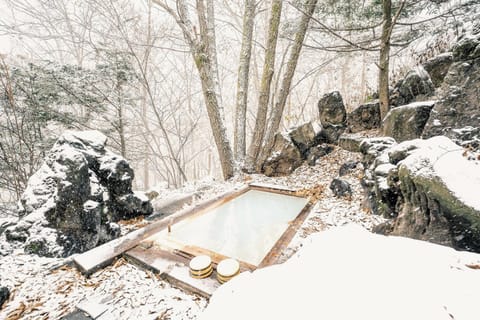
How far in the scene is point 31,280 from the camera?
170 centimetres

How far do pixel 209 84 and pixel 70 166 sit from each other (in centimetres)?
305

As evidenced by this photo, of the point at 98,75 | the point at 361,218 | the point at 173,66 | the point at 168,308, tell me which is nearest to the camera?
the point at 168,308

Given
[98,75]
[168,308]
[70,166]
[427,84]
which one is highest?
[98,75]

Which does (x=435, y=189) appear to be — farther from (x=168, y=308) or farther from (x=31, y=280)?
(x=31, y=280)

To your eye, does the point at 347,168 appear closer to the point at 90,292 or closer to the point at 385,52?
the point at 385,52

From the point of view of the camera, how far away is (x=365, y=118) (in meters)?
4.78

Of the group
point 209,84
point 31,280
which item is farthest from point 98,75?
point 31,280

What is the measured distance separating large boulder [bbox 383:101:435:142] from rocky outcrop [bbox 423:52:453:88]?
5.01 ft

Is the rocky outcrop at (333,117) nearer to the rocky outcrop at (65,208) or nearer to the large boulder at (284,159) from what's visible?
the large boulder at (284,159)

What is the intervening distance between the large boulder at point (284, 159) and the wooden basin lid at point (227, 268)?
10.0 ft

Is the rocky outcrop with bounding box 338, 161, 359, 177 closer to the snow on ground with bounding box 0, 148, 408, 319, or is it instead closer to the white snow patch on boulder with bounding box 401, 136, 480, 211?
the snow on ground with bounding box 0, 148, 408, 319

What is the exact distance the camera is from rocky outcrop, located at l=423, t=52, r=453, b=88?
4.04 m

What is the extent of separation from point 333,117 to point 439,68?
7.01ft

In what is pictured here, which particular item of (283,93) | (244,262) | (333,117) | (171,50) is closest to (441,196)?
(244,262)
